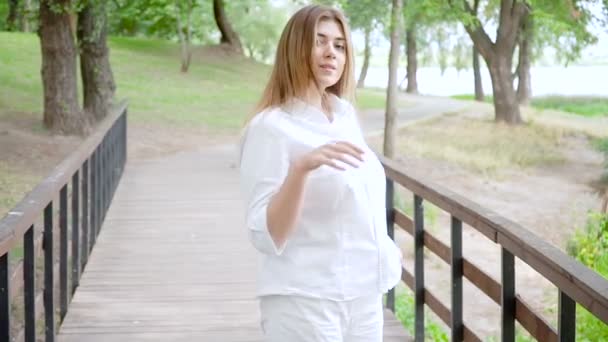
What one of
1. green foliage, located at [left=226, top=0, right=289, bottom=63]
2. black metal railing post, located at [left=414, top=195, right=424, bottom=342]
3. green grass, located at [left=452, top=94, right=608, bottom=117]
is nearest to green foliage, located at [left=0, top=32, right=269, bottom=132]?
green grass, located at [left=452, top=94, right=608, bottom=117]

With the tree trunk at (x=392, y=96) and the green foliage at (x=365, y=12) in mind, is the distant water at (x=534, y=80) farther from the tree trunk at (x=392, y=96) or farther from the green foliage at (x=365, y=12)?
the tree trunk at (x=392, y=96)

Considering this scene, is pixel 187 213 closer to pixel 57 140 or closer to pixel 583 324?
pixel 583 324

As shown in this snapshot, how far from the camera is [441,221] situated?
15.7m

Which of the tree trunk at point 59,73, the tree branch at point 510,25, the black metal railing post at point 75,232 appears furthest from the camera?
the tree branch at point 510,25

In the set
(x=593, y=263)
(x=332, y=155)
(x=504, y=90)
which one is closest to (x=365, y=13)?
(x=504, y=90)

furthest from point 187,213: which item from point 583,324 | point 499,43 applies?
point 499,43

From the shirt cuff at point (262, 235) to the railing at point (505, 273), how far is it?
0.88 meters

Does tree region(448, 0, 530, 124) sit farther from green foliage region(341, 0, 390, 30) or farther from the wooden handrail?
the wooden handrail

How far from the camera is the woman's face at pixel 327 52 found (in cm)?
291

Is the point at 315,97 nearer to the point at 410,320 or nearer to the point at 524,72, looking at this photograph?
the point at 410,320

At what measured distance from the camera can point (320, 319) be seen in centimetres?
285

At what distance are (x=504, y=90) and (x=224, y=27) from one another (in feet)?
41.6

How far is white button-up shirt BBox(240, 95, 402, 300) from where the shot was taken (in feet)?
9.32

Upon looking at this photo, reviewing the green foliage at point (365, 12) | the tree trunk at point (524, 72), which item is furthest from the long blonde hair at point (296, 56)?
the tree trunk at point (524, 72)
